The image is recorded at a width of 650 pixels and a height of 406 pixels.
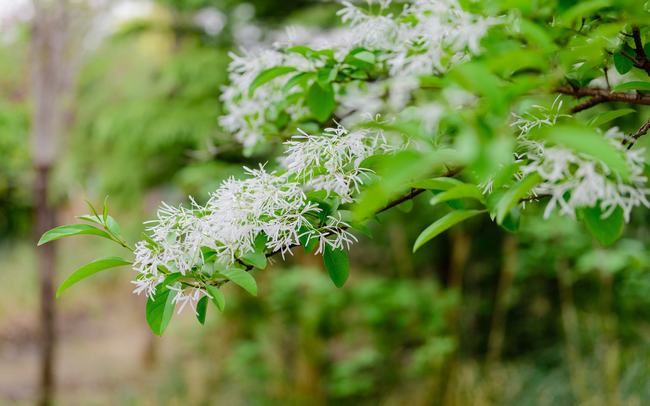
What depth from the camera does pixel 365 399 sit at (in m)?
2.91

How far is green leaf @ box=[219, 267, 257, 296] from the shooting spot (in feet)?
1.74

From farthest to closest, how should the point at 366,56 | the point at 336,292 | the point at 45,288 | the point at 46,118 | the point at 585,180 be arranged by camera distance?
the point at 45,288 → the point at 46,118 → the point at 336,292 → the point at 366,56 → the point at 585,180

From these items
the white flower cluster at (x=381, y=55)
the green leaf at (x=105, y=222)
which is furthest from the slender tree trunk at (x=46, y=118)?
the green leaf at (x=105, y=222)

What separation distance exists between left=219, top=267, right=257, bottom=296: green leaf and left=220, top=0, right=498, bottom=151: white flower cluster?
25 centimetres

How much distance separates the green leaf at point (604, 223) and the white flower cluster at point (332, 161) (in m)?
0.20

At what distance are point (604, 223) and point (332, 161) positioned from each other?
0.24 meters

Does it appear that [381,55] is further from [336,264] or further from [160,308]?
[160,308]

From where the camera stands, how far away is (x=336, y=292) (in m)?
2.59

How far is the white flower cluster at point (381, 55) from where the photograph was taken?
2.10 feet

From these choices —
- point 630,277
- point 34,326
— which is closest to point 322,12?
point 630,277

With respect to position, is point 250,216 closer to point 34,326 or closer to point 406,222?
point 406,222

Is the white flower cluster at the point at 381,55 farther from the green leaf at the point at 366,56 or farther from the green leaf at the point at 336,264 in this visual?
the green leaf at the point at 336,264

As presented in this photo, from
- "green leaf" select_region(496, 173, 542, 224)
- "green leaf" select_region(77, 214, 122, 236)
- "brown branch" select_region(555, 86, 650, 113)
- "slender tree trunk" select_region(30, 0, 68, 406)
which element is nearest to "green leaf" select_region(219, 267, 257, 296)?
"green leaf" select_region(77, 214, 122, 236)

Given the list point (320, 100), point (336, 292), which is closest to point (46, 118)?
point (336, 292)
